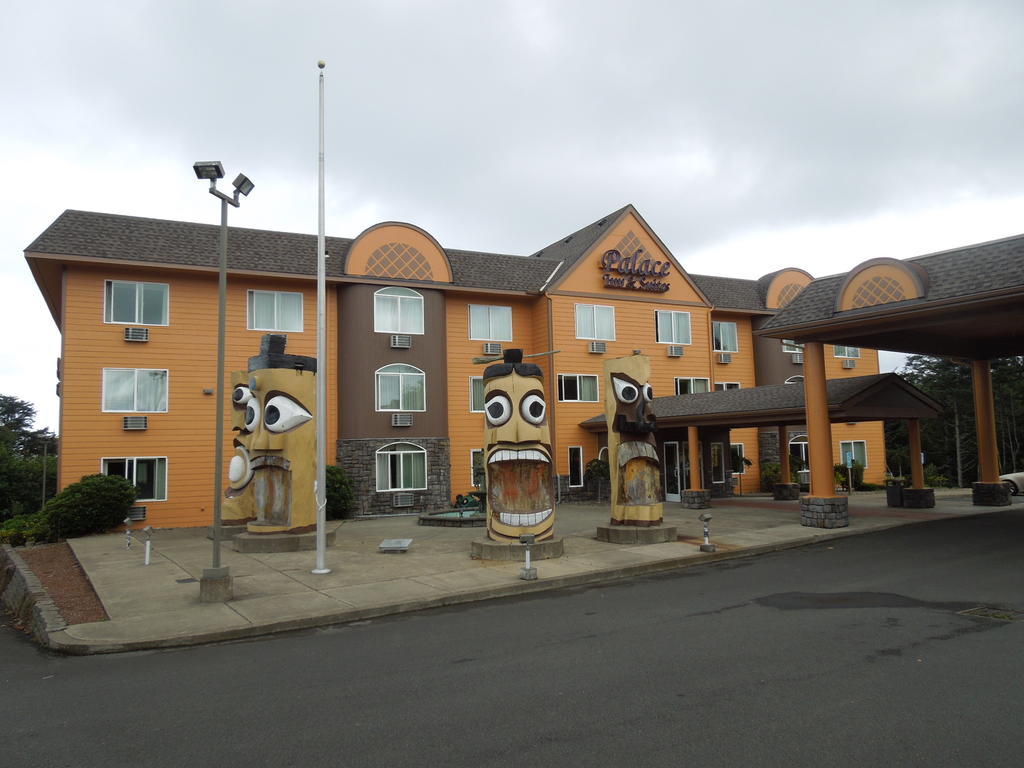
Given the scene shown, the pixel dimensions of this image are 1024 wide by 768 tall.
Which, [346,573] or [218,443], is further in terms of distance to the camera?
[346,573]

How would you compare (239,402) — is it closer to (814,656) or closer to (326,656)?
(326,656)

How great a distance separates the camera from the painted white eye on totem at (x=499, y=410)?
13.9 meters

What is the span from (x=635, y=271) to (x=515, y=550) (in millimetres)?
18626

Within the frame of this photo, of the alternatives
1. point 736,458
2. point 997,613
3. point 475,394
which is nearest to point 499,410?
point 997,613

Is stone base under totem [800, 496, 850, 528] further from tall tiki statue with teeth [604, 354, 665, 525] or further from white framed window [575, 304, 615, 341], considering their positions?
white framed window [575, 304, 615, 341]

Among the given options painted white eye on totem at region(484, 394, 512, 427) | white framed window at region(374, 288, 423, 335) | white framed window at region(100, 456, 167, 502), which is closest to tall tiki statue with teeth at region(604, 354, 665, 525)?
painted white eye on totem at region(484, 394, 512, 427)

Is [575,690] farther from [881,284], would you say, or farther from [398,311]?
[398,311]

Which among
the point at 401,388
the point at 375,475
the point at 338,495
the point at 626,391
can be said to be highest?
the point at 401,388

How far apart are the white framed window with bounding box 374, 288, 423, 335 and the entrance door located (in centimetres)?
1088

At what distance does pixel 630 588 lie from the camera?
451 inches

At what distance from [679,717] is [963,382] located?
2053 inches

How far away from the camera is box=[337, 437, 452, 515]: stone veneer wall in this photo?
962 inches

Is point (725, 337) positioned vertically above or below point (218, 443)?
above

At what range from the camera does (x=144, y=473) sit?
2244 cm
